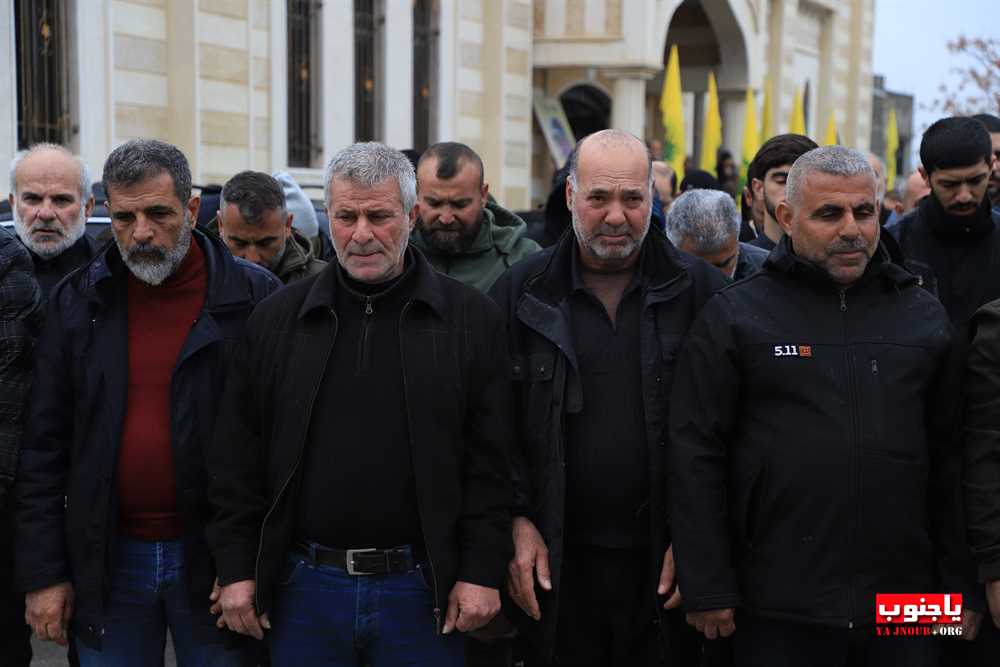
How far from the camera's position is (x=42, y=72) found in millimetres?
11367

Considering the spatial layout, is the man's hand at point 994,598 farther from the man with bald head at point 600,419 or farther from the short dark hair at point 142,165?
the short dark hair at point 142,165

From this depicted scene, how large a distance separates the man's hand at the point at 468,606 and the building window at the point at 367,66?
12047mm

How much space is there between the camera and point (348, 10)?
48.0 feet

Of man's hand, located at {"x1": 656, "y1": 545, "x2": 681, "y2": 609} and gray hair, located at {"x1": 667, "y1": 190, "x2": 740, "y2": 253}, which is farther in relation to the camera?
gray hair, located at {"x1": 667, "y1": 190, "x2": 740, "y2": 253}

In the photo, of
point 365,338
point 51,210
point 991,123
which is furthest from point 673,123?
point 365,338

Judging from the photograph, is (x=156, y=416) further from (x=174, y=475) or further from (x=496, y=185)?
(x=496, y=185)

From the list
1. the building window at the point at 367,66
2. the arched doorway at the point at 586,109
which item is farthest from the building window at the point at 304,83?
the arched doorway at the point at 586,109

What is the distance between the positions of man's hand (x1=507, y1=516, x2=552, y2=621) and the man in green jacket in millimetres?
2220

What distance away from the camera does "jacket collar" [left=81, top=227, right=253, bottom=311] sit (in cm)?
385

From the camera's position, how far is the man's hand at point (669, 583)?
376 cm

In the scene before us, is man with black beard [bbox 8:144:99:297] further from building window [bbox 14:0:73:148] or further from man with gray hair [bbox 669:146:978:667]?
building window [bbox 14:0:73:148]

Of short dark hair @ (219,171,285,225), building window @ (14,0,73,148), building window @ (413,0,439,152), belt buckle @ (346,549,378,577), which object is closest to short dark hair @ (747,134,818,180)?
short dark hair @ (219,171,285,225)

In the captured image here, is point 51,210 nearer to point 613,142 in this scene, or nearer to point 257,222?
point 257,222

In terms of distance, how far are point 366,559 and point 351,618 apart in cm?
18
